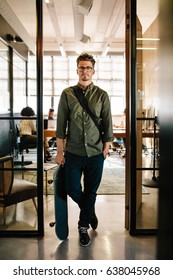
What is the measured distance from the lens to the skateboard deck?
2664 mm

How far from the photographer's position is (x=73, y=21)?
7.93 meters

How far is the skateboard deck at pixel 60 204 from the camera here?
266 centimetres

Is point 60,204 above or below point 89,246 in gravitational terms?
above

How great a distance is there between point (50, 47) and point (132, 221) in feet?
30.3

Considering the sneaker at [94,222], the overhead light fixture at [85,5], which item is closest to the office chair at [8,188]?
the sneaker at [94,222]

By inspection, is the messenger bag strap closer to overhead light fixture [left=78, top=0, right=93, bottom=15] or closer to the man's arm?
the man's arm

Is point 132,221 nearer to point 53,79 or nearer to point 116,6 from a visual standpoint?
point 116,6

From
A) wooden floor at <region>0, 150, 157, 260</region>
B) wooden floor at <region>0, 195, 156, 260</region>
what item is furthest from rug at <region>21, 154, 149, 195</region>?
wooden floor at <region>0, 195, 156, 260</region>

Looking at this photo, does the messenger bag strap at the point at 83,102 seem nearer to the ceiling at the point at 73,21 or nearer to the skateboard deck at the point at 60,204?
the skateboard deck at the point at 60,204

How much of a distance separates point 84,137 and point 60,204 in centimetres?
69

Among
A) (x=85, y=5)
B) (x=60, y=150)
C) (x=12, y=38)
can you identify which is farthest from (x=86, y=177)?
(x=12, y=38)

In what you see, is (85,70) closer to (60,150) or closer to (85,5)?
(60,150)

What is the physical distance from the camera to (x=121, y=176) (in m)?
5.63

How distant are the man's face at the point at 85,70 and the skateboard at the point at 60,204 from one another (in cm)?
83
